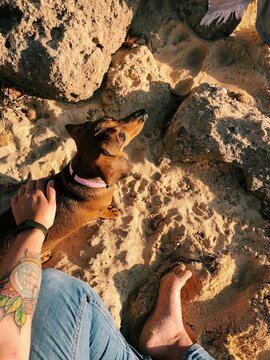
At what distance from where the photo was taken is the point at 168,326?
343cm

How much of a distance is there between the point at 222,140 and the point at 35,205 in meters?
1.71

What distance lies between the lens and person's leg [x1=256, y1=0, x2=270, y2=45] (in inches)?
162

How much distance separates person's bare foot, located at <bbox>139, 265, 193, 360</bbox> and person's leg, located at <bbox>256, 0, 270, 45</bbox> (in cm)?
229

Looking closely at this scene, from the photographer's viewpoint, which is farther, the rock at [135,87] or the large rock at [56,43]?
the rock at [135,87]

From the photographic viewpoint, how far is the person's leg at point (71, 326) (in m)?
2.64

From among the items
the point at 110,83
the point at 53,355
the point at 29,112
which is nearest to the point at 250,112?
the point at 110,83

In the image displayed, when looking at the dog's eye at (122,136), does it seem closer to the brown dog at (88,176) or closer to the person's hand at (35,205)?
the brown dog at (88,176)

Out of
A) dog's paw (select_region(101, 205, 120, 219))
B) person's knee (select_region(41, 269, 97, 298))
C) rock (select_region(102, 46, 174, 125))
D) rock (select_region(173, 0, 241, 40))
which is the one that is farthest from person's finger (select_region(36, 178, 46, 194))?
rock (select_region(173, 0, 241, 40))

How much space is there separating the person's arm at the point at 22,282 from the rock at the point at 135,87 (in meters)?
1.41

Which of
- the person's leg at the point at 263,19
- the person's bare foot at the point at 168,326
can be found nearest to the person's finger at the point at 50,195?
the person's bare foot at the point at 168,326

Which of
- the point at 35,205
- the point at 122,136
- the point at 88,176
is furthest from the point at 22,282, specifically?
→ the point at 122,136

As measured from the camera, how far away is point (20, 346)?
2.13m

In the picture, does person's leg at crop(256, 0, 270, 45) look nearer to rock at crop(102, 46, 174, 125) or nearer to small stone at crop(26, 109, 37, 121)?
rock at crop(102, 46, 174, 125)

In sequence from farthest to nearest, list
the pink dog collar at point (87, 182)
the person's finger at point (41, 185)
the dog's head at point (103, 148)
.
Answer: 1. the pink dog collar at point (87, 182)
2. the dog's head at point (103, 148)
3. the person's finger at point (41, 185)
